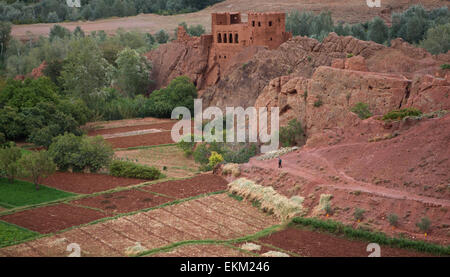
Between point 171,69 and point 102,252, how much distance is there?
4041 centimetres

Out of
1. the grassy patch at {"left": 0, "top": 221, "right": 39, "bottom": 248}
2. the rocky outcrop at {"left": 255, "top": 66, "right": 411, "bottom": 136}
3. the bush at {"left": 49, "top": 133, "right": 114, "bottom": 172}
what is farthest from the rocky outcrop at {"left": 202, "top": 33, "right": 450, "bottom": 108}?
the grassy patch at {"left": 0, "top": 221, "right": 39, "bottom": 248}

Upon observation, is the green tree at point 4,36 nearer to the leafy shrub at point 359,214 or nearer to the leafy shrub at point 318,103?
the leafy shrub at point 318,103

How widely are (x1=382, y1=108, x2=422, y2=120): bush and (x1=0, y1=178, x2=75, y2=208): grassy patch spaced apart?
15.7 meters

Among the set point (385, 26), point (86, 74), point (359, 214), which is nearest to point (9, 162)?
point (359, 214)

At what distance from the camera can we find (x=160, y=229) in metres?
24.0

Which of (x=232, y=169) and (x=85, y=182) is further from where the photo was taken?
(x=85, y=182)

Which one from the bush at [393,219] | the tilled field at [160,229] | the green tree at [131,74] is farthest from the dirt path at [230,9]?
the bush at [393,219]

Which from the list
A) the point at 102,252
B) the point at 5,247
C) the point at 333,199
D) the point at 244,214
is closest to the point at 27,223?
the point at 5,247

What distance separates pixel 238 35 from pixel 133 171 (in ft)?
75.3

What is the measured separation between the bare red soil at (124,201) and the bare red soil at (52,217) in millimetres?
747

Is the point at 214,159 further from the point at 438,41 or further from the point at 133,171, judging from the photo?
the point at 438,41

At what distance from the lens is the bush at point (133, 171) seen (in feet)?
110

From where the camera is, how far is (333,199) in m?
24.7

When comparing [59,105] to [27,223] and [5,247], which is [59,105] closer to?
[27,223]
